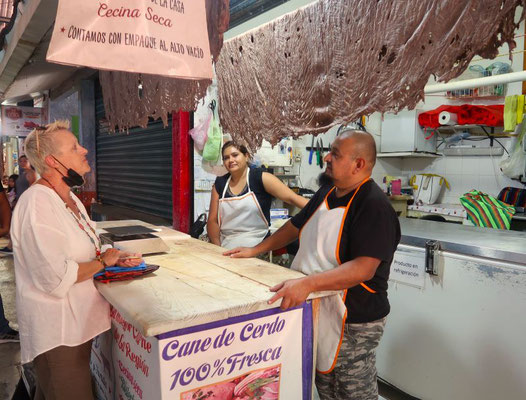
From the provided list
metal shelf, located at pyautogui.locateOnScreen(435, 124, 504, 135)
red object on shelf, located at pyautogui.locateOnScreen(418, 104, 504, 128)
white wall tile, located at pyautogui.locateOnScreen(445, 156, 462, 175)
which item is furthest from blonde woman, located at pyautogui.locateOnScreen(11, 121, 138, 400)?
white wall tile, located at pyautogui.locateOnScreen(445, 156, 462, 175)

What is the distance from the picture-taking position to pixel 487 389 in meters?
2.39

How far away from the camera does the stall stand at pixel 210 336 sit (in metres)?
1.39

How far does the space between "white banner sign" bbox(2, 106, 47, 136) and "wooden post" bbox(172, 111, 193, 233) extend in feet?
21.1

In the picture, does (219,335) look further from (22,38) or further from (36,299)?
(22,38)

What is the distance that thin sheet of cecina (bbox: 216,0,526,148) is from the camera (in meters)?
1.49

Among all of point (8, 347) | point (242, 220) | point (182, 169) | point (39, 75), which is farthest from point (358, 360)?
point (39, 75)

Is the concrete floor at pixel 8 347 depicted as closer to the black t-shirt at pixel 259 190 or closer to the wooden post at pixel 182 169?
the black t-shirt at pixel 259 190

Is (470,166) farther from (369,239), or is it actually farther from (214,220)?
(369,239)

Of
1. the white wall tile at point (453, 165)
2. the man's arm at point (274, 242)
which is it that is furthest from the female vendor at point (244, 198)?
the white wall tile at point (453, 165)

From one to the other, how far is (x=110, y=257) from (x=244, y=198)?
135 centimetres

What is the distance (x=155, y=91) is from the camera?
10.2 ft

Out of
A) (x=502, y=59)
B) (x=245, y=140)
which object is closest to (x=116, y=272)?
(x=245, y=140)

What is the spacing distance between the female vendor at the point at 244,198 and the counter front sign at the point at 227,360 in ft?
4.40

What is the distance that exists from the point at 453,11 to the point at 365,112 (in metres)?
0.52
